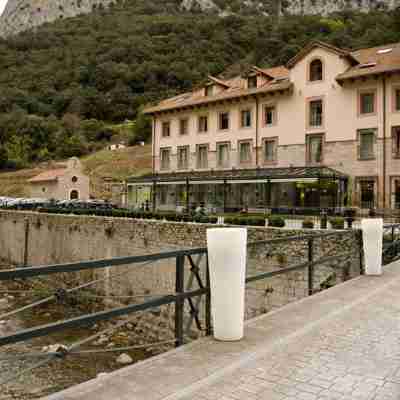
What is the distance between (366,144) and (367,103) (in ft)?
8.89

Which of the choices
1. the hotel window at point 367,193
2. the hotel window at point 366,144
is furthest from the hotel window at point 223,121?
the hotel window at point 367,193

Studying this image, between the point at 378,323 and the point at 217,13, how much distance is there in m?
154

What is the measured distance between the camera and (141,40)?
120m

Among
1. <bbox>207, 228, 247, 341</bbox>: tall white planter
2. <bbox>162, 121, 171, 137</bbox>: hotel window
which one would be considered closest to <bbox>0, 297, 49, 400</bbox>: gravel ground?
<bbox>207, 228, 247, 341</bbox>: tall white planter

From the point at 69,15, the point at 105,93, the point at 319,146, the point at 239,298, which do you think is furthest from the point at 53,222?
the point at 69,15

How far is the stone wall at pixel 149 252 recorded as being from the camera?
14086mm

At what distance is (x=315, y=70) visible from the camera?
32.1m

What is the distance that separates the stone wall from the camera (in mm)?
14086

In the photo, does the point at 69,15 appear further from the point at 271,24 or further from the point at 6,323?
the point at 6,323

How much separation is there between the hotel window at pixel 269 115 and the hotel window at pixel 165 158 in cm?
1015

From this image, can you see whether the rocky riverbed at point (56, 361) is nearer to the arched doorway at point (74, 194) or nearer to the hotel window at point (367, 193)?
the hotel window at point (367, 193)

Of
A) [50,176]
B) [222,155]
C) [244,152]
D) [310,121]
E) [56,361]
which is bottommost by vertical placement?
[56,361]

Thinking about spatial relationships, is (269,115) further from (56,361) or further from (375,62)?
(56,361)

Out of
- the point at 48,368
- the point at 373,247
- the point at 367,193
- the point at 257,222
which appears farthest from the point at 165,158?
the point at 373,247
